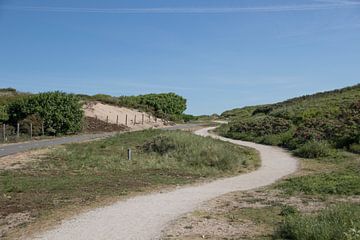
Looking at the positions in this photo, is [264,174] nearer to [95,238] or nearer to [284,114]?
[95,238]

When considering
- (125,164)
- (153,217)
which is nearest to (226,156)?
(125,164)

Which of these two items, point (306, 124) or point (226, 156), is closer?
point (226, 156)

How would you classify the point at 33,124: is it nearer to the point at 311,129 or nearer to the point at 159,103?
the point at 311,129

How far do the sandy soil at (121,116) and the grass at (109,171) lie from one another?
23708mm

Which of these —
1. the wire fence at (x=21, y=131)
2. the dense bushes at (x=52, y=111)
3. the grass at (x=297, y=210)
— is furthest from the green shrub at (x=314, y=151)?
the dense bushes at (x=52, y=111)

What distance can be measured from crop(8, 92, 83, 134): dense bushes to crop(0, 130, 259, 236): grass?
11.8m

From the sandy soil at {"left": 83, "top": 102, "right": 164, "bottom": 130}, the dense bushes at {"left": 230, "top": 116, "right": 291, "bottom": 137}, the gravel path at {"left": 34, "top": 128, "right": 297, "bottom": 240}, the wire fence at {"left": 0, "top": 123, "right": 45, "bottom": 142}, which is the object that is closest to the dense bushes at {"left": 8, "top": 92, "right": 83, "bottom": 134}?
the wire fence at {"left": 0, "top": 123, "right": 45, "bottom": 142}

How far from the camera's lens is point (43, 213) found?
424 inches

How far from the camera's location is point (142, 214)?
10.8m

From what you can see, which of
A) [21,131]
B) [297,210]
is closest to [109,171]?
[297,210]

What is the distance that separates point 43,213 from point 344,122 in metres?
26.9

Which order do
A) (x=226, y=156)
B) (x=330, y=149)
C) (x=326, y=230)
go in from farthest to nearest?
→ (x=330, y=149) → (x=226, y=156) → (x=326, y=230)

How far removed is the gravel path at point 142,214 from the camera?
354 inches

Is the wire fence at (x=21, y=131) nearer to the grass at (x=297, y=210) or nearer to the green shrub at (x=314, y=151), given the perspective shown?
the green shrub at (x=314, y=151)
